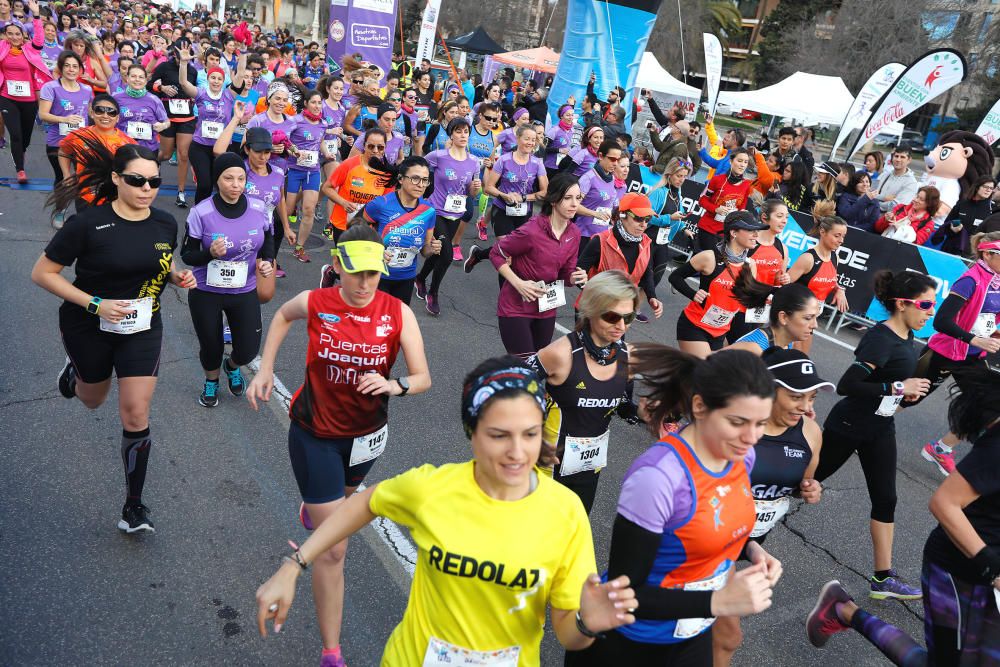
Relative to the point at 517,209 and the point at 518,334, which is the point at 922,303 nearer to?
the point at 518,334

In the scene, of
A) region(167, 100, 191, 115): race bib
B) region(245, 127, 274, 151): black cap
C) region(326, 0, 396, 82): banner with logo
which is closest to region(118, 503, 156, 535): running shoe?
region(245, 127, 274, 151): black cap

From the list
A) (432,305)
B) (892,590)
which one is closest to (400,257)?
(432,305)

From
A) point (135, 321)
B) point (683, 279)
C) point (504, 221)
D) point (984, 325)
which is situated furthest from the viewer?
point (504, 221)

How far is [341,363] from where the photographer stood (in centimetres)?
327

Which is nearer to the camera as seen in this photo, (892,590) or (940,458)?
(892,590)

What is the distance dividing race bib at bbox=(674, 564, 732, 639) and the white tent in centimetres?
2463

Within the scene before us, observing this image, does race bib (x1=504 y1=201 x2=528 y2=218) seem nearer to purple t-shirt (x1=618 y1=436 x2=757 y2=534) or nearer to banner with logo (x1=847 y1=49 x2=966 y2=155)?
purple t-shirt (x1=618 y1=436 x2=757 y2=534)

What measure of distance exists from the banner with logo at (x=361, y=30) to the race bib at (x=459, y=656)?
1615 cm

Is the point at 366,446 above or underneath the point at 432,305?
above

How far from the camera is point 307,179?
28.9ft

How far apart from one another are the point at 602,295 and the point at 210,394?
10.7ft

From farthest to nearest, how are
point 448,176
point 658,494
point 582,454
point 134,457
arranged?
point 448,176 < point 134,457 < point 582,454 < point 658,494

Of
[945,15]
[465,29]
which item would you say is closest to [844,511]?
[945,15]

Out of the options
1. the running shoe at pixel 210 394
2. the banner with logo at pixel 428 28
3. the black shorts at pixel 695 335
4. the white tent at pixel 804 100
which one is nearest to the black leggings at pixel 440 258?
the black shorts at pixel 695 335
